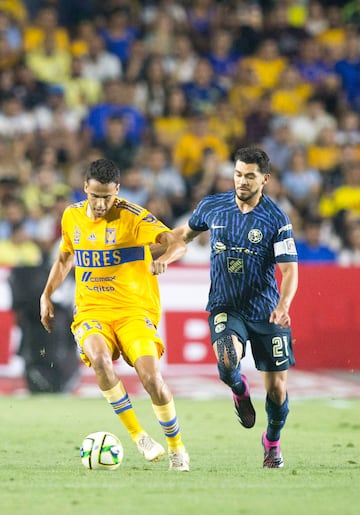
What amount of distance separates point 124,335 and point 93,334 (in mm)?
221

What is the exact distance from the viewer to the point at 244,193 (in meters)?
8.38

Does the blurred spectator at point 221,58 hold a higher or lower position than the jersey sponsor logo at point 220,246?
higher

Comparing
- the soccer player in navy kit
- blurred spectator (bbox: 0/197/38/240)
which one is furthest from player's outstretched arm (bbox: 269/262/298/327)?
blurred spectator (bbox: 0/197/38/240)

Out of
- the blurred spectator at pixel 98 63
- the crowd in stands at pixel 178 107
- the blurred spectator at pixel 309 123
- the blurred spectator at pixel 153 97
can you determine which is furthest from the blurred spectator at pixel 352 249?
the blurred spectator at pixel 98 63

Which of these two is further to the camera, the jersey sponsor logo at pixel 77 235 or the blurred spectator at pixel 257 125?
the blurred spectator at pixel 257 125

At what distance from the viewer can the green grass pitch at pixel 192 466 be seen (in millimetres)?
6512

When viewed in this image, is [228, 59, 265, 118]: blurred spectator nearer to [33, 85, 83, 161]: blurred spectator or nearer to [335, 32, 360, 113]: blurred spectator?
[335, 32, 360, 113]: blurred spectator

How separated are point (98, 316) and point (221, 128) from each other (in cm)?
961

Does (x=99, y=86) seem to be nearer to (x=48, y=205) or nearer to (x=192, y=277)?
(x=48, y=205)

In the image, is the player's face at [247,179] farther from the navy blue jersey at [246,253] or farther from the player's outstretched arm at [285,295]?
the player's outstretched arm at [285,295]

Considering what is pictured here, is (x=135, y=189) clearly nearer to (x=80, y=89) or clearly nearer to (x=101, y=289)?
(x=80, y=89)

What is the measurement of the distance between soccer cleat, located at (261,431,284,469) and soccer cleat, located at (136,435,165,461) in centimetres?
77

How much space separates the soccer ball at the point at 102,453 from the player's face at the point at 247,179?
1.98 m

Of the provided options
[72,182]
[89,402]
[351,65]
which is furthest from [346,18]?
[89,402]
